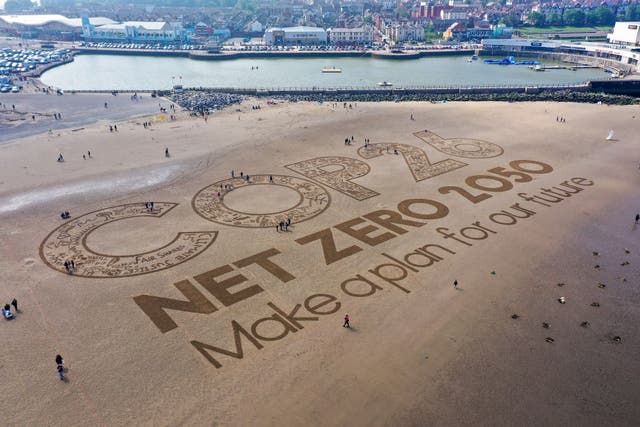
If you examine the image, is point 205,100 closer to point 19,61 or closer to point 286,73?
point 286,73

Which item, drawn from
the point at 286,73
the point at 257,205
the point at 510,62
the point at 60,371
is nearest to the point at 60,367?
the point at 60,371

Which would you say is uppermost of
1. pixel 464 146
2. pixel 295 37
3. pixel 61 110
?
pixel 295 37

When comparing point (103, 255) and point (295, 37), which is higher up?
point (295, 37)

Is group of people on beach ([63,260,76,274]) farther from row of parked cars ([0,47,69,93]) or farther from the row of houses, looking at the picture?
the row of houses

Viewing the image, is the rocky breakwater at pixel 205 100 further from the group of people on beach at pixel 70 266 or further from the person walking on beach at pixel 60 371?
the person walking on beach at pixel 60 371

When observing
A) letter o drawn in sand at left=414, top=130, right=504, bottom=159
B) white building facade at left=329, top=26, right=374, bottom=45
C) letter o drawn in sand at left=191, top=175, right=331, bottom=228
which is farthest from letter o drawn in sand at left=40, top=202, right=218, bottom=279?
white building facade at left=329, top=26, right=374, bottom=45

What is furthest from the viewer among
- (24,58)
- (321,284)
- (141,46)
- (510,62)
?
(141,46)

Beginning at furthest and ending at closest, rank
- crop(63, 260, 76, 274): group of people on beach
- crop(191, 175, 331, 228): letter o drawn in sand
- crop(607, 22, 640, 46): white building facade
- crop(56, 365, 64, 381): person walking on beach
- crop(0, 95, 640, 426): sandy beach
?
crop(607, 22, 640, 46): white building facade, crop(191, 175, 331, 228): letter o drawn in sand, crop(63, 260, 76, 274): group of people on beach, crop(56, 365, 64, 381): person walking on beach, crop(0, 95, 640, 426): sandy beach
